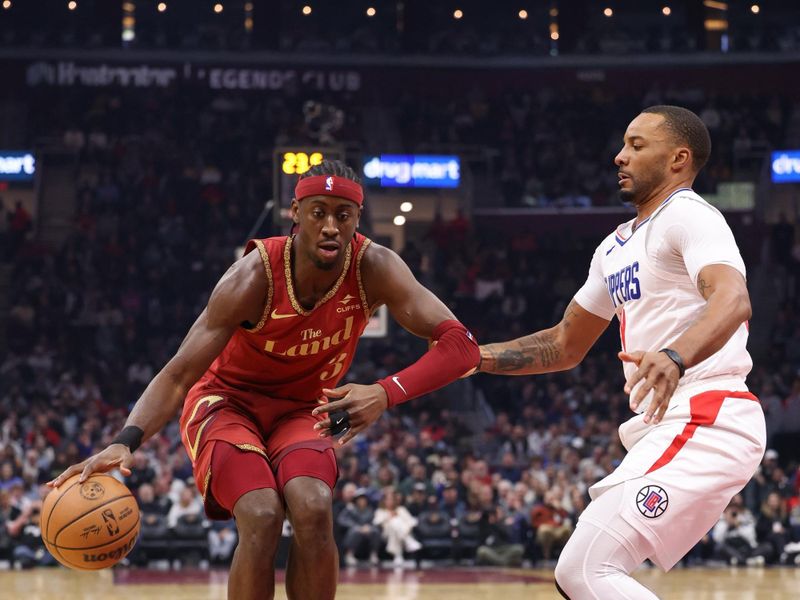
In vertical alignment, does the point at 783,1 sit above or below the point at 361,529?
above

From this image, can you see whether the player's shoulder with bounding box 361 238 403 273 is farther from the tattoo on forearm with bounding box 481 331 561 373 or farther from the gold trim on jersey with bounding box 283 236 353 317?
the tattoo on forearm with bounding box 481 331 561 373

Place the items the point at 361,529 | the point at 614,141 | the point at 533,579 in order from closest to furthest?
the point at 533,579, the point at 361,529, the point at 614,141

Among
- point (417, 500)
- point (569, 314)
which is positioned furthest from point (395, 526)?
point (569, 314)

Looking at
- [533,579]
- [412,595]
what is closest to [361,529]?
[533,579]

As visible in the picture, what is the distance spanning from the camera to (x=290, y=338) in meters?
5.87

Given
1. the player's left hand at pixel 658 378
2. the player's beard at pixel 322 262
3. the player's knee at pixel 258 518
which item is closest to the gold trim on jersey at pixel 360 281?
the player's beard at pixel 322 262

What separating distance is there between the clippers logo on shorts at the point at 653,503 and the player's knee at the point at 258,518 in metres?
1.68

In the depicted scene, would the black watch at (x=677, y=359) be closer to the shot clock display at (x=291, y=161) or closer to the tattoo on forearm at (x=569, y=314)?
the tattoo on forearm at (x=569, y=314)

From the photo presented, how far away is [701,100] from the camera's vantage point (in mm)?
27406

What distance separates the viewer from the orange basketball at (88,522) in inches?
211

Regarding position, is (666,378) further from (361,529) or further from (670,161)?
(361,529)

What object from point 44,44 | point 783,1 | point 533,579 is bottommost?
point 533,579

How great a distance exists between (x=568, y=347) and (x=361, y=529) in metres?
9.67

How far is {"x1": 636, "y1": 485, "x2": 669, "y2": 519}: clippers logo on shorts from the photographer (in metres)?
4.61
